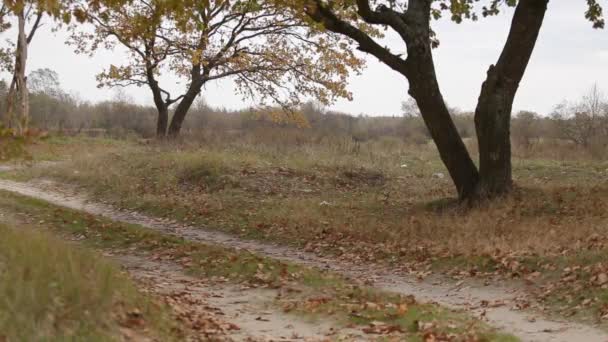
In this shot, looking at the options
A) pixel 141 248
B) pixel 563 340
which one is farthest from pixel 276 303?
pixel 141 248

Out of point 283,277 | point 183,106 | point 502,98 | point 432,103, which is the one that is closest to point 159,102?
point 183,106

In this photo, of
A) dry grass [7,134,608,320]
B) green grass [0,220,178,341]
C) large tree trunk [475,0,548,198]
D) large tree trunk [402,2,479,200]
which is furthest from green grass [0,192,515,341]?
large tree trunk [475,0,548,198]

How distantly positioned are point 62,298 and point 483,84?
1117 cm

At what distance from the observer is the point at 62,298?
5.36m

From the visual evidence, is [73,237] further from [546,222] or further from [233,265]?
[546,222]

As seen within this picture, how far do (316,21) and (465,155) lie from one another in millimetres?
4454

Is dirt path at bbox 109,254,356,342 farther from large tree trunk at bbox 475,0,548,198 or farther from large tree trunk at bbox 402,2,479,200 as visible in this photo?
large tree trunk at bbox 475,0,548,198

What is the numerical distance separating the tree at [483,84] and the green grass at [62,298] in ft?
29.2

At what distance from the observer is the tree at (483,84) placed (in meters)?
14.0

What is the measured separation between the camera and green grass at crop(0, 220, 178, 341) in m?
4.93

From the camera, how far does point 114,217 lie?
56.5 feet

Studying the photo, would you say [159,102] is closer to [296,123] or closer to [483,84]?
[296,123]

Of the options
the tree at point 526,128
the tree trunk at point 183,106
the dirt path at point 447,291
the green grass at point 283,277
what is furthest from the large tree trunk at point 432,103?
the tree trunk at point 183,106

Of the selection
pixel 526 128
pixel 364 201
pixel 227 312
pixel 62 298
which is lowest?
pixel 227 312
